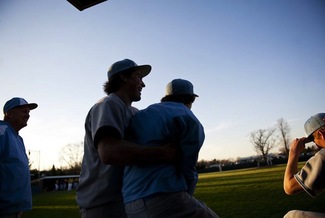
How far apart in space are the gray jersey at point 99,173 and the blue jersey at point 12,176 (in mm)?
1635

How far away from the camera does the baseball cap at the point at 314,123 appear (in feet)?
9.31

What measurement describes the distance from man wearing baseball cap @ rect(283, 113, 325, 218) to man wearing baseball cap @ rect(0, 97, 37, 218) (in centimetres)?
354

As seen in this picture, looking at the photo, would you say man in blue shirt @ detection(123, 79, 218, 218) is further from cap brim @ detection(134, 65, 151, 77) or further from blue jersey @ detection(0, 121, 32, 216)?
blue jersey @ detection(0, 121, 32, 216)

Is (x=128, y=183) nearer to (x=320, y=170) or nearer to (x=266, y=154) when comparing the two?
(x=320, y=170)

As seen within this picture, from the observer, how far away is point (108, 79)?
240cm

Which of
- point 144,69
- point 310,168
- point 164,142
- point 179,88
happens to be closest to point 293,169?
point 310,168

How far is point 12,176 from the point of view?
3.37 m

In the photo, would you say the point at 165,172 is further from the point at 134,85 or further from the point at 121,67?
the point at 121,67

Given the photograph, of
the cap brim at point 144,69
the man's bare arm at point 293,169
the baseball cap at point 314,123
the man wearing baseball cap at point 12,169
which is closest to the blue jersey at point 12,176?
the man wearing baseball cap at point 12,169

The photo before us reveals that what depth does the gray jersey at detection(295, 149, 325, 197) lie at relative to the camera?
8.34 ft

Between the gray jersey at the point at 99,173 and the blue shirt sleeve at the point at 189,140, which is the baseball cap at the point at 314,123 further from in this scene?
the gray jersey at the point at 99,173

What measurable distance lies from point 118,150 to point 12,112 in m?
3.19

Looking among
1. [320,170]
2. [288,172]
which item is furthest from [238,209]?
[320,170]

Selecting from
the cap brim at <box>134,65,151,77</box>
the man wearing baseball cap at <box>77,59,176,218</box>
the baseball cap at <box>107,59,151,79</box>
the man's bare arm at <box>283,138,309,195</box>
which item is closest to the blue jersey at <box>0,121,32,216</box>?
the man wearing baseball cap at <box>77,59,176,218</box>
